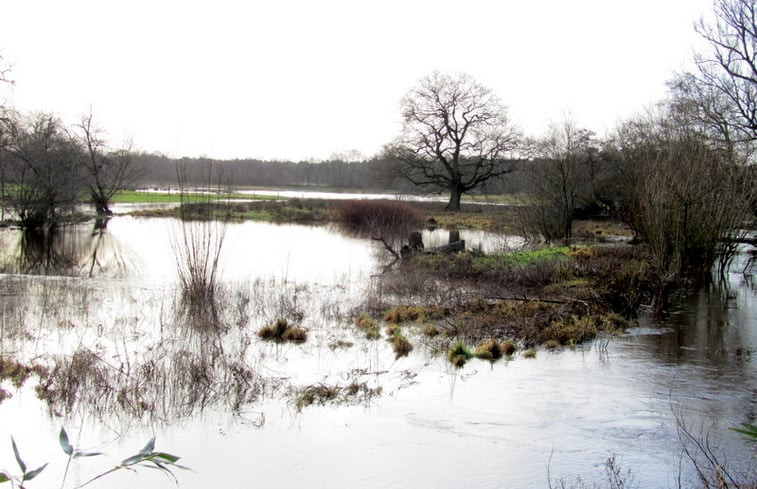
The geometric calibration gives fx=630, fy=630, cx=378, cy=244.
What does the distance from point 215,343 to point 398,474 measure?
4.53 metres

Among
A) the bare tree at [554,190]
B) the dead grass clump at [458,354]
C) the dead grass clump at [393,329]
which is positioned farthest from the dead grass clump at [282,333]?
the bare tree at [554,190]

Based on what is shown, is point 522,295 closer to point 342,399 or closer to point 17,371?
point 342,399

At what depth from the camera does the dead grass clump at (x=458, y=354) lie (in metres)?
8.57

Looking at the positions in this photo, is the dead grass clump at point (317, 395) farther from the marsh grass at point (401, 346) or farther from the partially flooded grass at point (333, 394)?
the marsh grass at point (401, 346)

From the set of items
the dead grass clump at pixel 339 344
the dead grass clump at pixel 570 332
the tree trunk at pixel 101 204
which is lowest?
the dead grass clump at pixel 339 344

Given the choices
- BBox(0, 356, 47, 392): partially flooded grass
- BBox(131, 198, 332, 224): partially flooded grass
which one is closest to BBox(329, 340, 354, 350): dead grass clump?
BBox(0, 356, 47, 392): partially flooded grass

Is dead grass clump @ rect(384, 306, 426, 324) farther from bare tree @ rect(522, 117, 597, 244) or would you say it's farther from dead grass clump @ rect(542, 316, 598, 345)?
bare tree @ rect(522, 117, 597, 244)

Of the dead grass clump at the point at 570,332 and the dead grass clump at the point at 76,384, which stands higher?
the dead grass clump at the point at 570,332

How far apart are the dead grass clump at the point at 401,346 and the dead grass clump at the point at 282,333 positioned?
1454mm

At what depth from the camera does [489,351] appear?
8.95m

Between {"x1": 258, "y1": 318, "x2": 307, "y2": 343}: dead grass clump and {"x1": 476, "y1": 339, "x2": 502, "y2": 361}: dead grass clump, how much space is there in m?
2.69

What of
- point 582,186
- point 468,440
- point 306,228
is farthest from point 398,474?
point 582,186

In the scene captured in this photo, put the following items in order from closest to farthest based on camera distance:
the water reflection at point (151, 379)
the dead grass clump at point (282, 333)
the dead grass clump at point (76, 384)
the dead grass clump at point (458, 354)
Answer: the water reflection at point (151, 379) < the dead grass clump at point (76, 384) < the dead grass clump at point (458, 354) < the dead grass clump at point (282, 333)

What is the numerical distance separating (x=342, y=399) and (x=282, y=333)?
288cm
